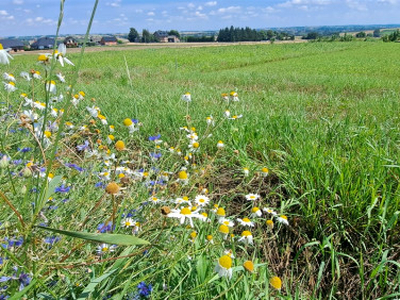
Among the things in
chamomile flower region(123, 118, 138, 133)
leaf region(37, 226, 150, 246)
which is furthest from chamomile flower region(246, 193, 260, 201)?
leaf region(37, 226, 150, 246)

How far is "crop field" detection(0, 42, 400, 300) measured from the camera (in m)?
0.91

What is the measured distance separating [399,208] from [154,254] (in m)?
1.38

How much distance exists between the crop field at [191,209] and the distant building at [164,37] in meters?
75.2

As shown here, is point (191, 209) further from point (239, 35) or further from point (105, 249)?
point (239, 35)

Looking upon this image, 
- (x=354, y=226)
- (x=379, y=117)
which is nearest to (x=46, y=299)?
(x=354, y=226)

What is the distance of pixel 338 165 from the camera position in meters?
1.98

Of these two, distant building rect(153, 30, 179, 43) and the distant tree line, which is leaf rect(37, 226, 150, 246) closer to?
distant building rect(153, 30, 179, 43)

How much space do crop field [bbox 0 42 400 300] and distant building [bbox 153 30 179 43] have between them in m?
75.2

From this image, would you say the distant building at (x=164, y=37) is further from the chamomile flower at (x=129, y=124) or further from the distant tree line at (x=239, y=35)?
the chamomile flower at (x=129, y=124)

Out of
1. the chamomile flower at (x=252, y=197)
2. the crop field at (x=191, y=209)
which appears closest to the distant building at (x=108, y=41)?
the crop field at (x=191, y=209)

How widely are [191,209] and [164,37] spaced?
78862 millimetres

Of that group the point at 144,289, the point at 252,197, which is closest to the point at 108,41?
the point at 252,197

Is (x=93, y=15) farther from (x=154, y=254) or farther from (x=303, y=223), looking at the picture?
(x=303, y=223)

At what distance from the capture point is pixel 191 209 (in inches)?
45.8
